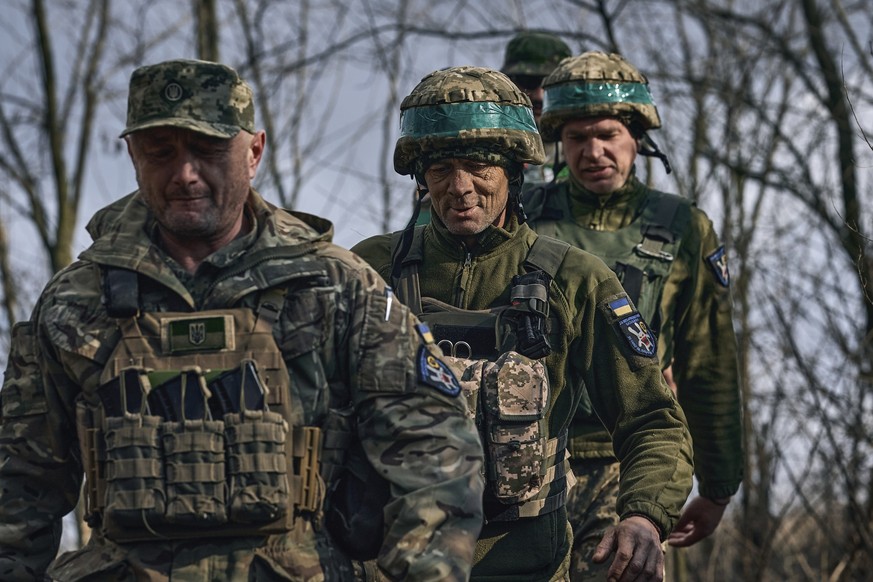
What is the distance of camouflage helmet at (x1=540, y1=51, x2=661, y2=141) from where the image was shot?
24.7 feet

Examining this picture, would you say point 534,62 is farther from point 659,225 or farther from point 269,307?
point 269,307

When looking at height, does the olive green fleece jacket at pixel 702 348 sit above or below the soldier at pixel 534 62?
below

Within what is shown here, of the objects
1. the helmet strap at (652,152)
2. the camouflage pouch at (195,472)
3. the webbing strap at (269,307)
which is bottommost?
the camouflage pouch at (195,472)

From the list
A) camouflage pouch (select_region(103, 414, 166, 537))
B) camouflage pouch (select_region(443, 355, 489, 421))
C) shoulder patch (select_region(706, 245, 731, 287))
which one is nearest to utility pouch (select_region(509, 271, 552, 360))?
camouflage pouch (select_region(443, 355, 489, 421))

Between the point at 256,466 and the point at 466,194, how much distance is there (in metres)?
1.75

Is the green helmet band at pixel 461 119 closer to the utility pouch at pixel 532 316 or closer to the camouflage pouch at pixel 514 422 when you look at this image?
the utility pouch at pixel 532 316

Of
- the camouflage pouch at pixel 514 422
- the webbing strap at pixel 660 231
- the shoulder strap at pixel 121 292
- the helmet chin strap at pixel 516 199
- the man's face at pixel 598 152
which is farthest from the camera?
the man's face at pixel 598 152

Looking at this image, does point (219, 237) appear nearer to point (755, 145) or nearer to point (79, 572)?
point (79, 572)

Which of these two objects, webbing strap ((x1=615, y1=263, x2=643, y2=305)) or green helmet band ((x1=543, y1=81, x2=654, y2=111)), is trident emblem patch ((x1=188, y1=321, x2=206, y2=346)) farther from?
green helmet band ((x1=543, y1=81, x2=654, y2=111))

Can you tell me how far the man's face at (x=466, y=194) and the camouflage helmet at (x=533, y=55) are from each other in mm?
2932

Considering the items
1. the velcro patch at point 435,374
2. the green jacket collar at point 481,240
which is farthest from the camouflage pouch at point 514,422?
the velcro patch at point 435,374

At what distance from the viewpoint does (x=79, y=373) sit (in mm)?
4641

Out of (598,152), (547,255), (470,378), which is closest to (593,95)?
(598,152)

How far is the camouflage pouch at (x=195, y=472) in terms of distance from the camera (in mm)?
4480
